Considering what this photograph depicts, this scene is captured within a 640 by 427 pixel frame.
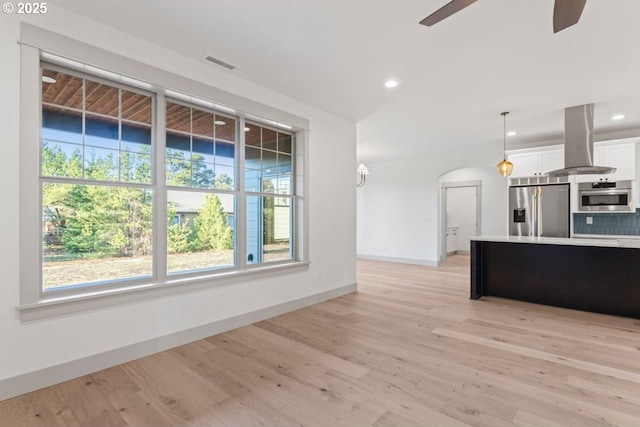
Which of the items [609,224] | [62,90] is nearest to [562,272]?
[609,224]

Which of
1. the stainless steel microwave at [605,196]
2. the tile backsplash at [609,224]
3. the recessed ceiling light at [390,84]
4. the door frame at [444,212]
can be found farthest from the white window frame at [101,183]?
the tile backsplash at [609,224]

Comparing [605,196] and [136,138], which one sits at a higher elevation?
[136,138]

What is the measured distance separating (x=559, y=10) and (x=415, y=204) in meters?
6.31

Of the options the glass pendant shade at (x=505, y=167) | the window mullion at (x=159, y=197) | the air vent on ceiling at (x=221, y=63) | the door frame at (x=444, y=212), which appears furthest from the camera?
the door frame at (x=444, y=212)

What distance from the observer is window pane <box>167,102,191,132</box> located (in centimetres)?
315

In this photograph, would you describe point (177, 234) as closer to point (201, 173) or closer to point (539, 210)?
point (201, 173)

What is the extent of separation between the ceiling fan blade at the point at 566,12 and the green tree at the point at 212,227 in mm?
3242

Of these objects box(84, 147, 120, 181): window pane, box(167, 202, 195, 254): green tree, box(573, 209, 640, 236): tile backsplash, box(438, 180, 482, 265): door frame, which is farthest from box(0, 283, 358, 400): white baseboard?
box(573, 209, 640, 236): tile backsplash

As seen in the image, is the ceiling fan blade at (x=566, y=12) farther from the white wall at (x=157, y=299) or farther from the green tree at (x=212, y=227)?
the green tree at (x=212, y=227)

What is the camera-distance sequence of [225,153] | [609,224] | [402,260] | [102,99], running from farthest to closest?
[402,260] → [609,224] → [225,153] → [102,99]

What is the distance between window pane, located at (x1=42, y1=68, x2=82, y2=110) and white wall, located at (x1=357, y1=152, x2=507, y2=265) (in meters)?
7.08

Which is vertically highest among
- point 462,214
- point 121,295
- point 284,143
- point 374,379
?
point 284,143

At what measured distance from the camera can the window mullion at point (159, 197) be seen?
2916 millimetres

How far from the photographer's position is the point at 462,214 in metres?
10.3
